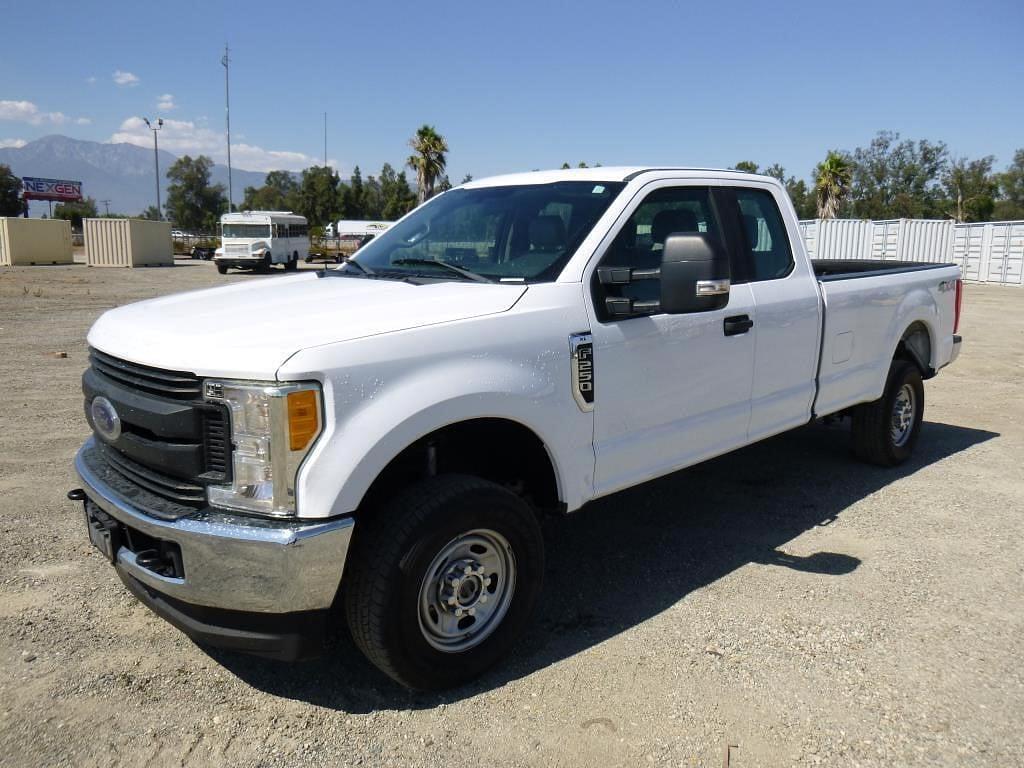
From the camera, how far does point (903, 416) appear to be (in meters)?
6.08

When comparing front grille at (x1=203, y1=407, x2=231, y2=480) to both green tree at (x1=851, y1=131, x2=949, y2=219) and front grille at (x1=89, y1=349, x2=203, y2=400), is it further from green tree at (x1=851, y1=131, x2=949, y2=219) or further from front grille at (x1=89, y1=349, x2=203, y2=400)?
green tree at (x1=851, y1=131, x2=949, y2=219)

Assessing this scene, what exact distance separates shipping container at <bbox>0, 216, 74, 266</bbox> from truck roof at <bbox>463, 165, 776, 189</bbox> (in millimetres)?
38453

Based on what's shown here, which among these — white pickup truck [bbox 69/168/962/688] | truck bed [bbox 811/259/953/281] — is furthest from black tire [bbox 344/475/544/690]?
truck bed [bbox 811/259/953/281]

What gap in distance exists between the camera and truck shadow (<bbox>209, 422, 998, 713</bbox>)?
3.23m

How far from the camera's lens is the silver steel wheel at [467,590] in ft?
9.80

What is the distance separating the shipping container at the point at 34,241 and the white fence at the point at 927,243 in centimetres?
3331

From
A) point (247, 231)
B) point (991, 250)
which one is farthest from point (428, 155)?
point (991, 250)

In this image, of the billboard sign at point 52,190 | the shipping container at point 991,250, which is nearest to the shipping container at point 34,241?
the shipping container at point 991,250

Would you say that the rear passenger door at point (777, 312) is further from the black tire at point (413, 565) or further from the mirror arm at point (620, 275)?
the black tire at point (413, 565)

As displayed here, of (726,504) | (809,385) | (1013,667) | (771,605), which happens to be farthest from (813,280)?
(1013,667)

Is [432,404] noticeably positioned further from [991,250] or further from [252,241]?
[252,241]

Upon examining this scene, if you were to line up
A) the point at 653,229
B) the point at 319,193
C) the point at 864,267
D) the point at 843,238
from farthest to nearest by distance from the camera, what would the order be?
the point at 319,193 < the point at 843,238 < the point at 864,267 < the point at 653,229

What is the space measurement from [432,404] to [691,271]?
120 centimetres

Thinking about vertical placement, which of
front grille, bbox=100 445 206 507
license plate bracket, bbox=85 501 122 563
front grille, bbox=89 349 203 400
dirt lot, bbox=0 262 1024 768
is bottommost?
dirt lot, bbox=0 262 1024 768
